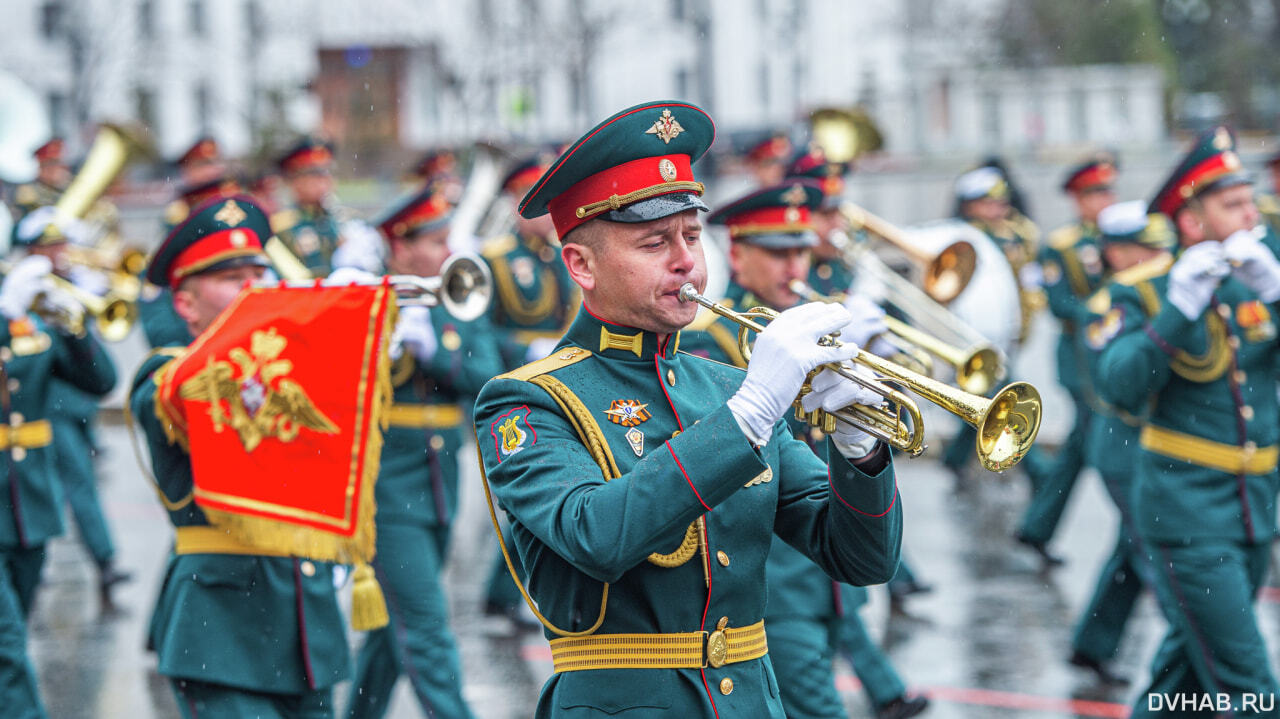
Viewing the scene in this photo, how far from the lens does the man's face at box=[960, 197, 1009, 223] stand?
1214cm

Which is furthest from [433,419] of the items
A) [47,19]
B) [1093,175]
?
[47,19]

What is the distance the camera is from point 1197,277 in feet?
17.4

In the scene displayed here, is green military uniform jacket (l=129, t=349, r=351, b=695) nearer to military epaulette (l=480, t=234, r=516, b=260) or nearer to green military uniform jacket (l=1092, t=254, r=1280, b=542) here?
green military uniform jacket (l=1092, t=254, r=1280, b=542)

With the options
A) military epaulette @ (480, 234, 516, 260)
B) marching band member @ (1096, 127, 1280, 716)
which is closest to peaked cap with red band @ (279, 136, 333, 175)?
military epaulette @ (480, 234, 516, 260)

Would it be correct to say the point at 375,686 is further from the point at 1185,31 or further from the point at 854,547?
the point at 1185,31

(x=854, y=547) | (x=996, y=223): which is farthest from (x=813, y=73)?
(x=854, y=547)

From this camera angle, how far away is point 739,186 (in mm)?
26922

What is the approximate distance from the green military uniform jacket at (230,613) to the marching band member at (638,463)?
1.50 m

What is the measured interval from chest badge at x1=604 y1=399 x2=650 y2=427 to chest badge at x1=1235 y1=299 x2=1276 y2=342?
10.5 ft

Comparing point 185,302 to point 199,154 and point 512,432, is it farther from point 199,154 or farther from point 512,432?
point 199,154

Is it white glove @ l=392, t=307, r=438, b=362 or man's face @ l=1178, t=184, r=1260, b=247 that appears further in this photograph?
white glove @ l=392, t=307, r=438, b=362

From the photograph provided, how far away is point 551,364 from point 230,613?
1.76 metres

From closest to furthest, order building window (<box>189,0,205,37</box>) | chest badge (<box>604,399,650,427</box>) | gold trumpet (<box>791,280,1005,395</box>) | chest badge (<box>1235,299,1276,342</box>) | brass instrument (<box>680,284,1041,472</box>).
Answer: brass instrument (<box>680,284,1041,472</box>), chest badge (<box>604,399,650,427</box>), chest badge (<box>1235,299,1276,342</box>), gold trumpet (<box>791,280,1005,395</box>), building window (<box>189,0,205,37</box>)

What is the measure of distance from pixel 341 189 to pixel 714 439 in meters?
27.2
